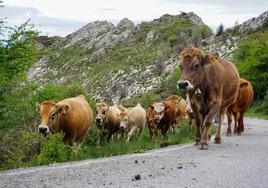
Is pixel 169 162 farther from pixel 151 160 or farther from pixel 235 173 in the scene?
pixel 235 173

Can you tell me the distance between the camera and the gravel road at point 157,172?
857cm

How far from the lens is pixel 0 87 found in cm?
1591

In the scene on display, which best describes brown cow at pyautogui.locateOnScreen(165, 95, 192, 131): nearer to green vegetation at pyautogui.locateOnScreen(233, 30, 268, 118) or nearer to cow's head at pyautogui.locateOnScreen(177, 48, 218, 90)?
cow's head at pyautogui.locateOnScreen(177, 48, 218, 90)

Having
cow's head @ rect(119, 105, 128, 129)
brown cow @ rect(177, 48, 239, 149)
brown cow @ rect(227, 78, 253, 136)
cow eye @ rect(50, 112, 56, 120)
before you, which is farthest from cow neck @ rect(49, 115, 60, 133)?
cow's head @ rect(119, 105, 128, 129)

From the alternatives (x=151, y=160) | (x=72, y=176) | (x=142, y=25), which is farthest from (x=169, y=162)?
(x=142, y=25)

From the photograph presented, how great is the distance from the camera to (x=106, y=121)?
22781mm

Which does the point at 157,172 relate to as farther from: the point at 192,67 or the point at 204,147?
the point at 192,67

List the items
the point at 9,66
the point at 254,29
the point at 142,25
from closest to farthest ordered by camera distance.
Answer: the point at 9,66 < the point at 254,29 < the point at 142,25

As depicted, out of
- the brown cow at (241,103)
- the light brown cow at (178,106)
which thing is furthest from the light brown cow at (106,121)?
the brown cow at (241,103)

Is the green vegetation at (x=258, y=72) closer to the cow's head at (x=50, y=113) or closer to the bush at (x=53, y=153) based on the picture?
the cow's head at (x=50, y=113)

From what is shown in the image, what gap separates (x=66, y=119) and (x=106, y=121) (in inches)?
274

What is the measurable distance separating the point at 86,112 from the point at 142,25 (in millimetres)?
139238

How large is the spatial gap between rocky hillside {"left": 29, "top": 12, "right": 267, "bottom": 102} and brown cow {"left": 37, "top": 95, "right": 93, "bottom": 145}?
4925 centimetres

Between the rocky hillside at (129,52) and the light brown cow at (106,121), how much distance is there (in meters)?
42.6
